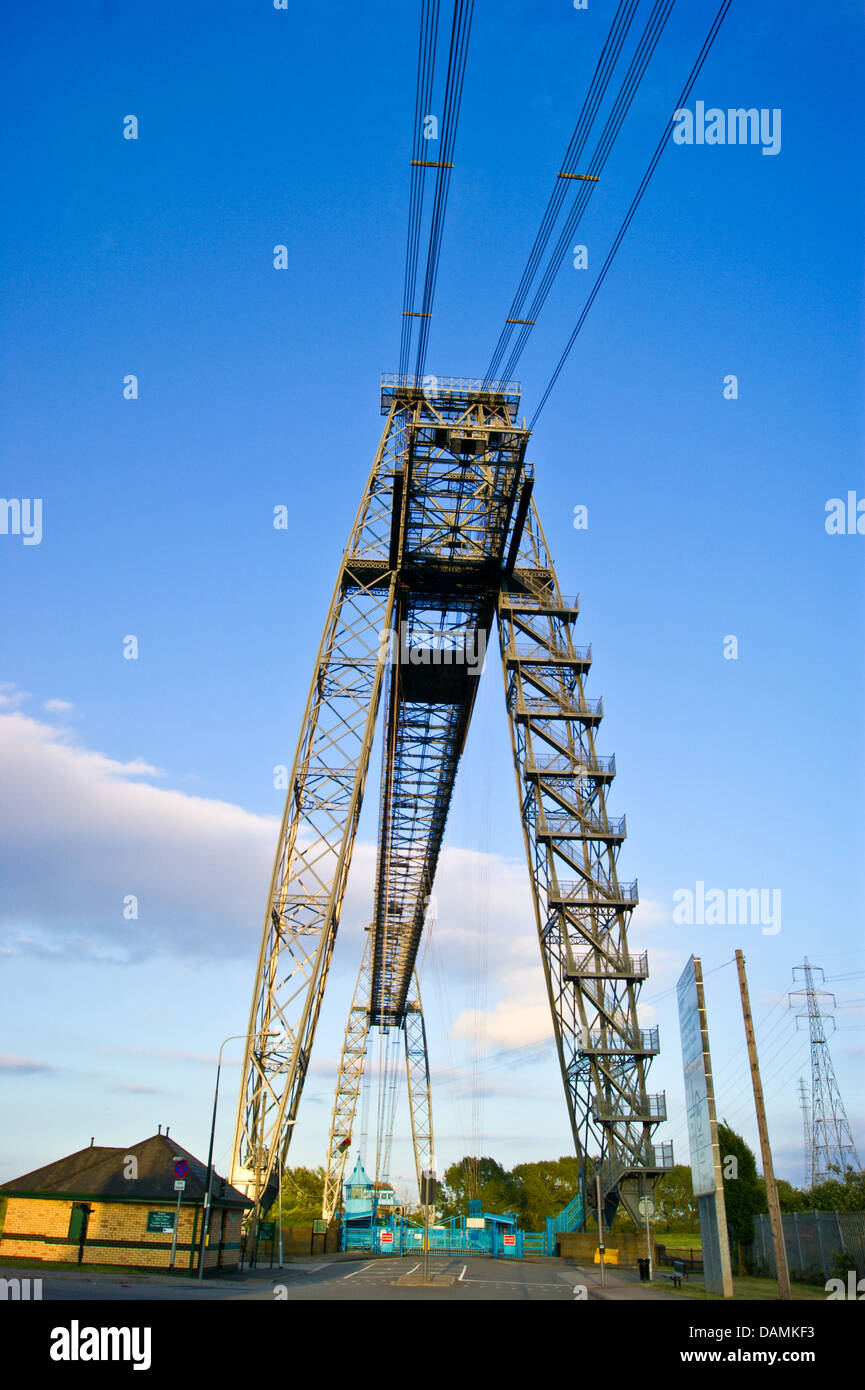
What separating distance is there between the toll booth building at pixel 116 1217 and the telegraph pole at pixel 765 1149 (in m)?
12.7

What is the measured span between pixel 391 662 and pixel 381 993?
118 feet

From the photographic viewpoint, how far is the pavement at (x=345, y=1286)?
49.1 ft

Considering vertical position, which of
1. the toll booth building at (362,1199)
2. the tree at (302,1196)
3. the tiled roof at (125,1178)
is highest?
the tiled roof at (125,1178)

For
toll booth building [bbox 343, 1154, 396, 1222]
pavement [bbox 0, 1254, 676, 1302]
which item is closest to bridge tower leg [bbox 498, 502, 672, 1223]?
pavement [bbox 0, 1254, 676, 1302]

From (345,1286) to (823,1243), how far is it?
1170cm

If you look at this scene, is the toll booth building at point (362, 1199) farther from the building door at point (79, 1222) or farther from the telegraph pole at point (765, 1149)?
the telegraph pole at point (765, 1149)

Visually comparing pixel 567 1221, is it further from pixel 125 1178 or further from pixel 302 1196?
pixel 302 1196

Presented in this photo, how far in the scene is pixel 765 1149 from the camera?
50.5ft

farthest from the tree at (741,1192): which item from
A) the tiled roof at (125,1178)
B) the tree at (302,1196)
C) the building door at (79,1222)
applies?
the tree at (302,1196)

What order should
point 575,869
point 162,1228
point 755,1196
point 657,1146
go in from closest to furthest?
point 162,1228, point 657,1146, point 575,869, point 755,1196

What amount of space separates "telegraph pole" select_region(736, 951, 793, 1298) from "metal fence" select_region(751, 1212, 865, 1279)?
18.7ft
